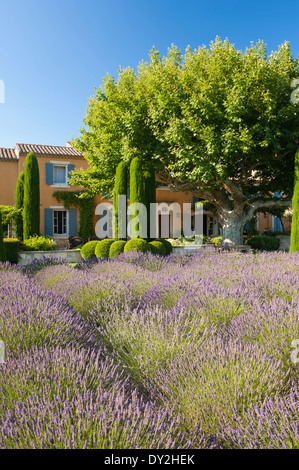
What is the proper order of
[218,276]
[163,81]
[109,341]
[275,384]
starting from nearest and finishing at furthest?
[275,384]
[109,341]
[218,276]
[163,81]

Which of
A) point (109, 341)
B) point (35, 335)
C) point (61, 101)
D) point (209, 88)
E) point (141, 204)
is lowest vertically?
point (109, 341)

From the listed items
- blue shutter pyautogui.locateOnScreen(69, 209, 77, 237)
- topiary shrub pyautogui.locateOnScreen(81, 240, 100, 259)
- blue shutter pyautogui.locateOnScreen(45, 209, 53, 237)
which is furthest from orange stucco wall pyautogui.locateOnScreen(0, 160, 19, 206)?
topiary shrub pyautogui.locateOnScreen(81, 240, 100, 259)

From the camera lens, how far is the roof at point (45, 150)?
19869 millimetres

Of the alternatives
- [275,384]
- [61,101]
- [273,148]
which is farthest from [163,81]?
[275,384]

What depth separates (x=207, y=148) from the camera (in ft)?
40.8

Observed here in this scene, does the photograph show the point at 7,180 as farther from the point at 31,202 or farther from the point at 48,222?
the point at 31,202

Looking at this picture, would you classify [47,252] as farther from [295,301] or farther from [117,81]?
[295,301]

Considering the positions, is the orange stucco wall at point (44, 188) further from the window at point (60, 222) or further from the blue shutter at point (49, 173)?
the window at point (60, 222)

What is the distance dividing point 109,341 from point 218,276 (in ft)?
5.98

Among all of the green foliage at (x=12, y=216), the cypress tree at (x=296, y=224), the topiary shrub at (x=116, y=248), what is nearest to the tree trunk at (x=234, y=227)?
the cypress tree at (x=296, y=224)

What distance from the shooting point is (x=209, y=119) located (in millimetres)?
12633

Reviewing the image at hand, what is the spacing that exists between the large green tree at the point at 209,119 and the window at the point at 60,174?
18.2 feet

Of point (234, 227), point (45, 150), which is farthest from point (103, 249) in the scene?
point (45, 150)

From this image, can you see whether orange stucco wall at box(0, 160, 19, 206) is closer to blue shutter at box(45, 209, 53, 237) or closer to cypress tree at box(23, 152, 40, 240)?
blue shutter at box(45, 209, 53, 237)
